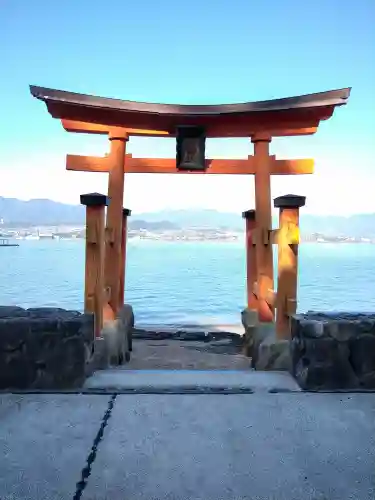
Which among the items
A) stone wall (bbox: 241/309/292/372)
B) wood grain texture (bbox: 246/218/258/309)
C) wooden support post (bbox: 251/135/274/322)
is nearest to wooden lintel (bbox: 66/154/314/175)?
wooden support post (bbox: 251/135/274/322)

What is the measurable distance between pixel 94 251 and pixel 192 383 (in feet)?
7.30

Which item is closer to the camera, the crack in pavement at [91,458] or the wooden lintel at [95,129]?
the crack in pavement at [91,458]

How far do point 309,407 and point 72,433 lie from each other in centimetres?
143

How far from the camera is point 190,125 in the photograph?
636 centimetres

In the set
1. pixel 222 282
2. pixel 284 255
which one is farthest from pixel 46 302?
pixel 284 255

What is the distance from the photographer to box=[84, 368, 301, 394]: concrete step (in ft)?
10.1

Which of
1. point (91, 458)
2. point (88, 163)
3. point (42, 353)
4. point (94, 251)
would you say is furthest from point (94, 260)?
point (91, 458)

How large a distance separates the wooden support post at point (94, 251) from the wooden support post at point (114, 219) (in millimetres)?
841

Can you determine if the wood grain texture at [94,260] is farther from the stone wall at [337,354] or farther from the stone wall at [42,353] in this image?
the stone wall at [337,354]

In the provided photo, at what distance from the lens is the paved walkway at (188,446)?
181 cm

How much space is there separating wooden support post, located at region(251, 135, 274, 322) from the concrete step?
2.56 m

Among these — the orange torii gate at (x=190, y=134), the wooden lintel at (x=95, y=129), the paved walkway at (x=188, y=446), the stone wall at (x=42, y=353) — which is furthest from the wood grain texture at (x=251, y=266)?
the stone wall at (x=42, y=353)

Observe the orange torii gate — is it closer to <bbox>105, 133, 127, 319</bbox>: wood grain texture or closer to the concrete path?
<bbox>105, 133, 127, 319</bbox>: wood grain texture

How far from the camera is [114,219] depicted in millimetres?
6246
